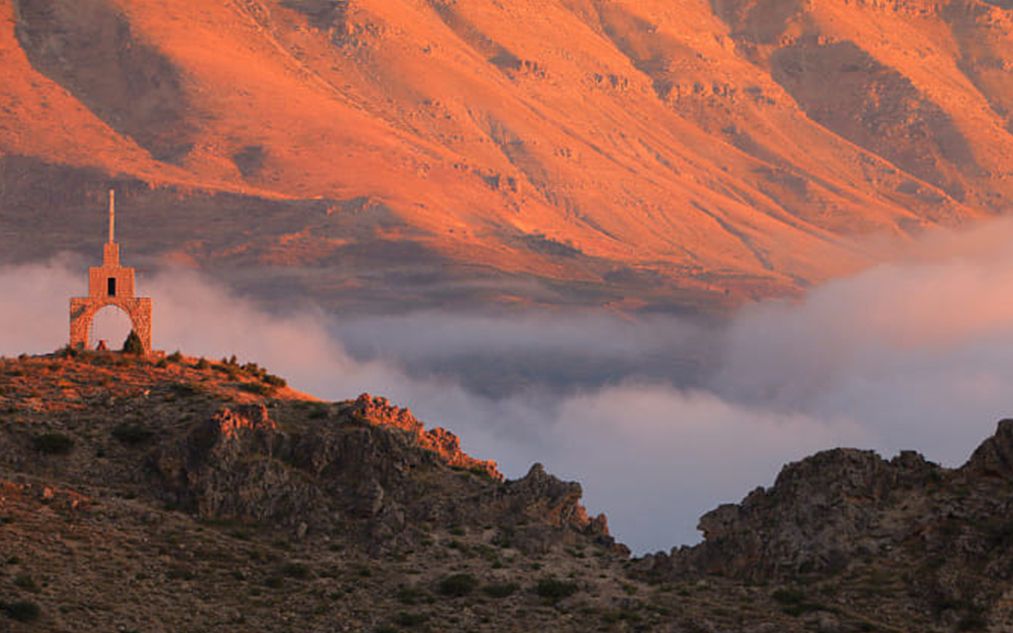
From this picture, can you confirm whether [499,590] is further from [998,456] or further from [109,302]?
[109,302]

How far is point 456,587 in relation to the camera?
81500 millimetres

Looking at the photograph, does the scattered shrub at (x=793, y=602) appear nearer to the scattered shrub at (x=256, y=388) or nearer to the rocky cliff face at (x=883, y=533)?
the rocky cliff face at (x=883, y=533)

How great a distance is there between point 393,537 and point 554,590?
9.55m

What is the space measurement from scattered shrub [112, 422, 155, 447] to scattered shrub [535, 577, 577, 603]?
23.8m

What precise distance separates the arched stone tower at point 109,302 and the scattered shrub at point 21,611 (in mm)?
42445

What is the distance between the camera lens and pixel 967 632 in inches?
2904

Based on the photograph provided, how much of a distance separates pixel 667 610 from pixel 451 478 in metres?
19.4

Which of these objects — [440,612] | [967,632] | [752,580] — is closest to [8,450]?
[440,612]

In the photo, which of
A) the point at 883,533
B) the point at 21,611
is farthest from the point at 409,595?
the point at 883,533

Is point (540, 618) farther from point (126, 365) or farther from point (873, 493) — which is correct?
point (126, 365)

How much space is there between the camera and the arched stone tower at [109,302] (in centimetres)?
11512

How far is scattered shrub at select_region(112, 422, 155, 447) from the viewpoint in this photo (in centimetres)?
9294

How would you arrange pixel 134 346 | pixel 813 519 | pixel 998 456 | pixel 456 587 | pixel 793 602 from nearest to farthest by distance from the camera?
pixel 793 602, pixel 456 587, pixel 813 519, pixel 998 456, pixel 134 346

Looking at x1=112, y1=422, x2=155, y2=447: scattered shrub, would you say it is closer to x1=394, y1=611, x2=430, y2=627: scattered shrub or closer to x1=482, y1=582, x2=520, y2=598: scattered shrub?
x1=394, y1=611, x2=430, y2=627: scattered shrub
